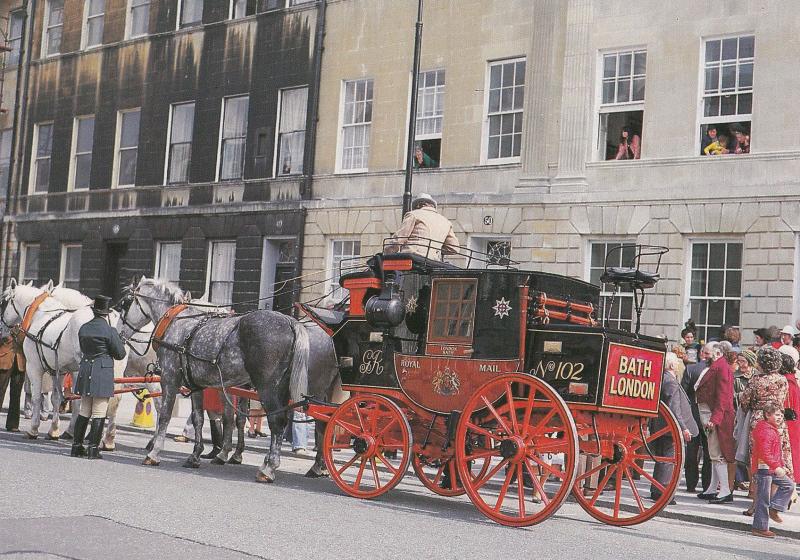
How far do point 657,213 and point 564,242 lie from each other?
76.2 inches

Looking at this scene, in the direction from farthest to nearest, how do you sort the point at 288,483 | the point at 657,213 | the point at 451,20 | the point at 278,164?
the point at 278,164 < the point at 451,20 < the point at 657,213 < the point at 288,483

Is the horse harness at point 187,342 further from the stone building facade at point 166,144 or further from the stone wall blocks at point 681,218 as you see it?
the stone building facade at point 166,144

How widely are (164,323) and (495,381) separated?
17.8 feet

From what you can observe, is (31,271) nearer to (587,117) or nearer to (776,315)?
(587,117)

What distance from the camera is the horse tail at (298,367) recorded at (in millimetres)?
12531

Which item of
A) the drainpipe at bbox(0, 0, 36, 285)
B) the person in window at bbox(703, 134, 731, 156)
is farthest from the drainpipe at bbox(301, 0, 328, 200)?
the drainpipe at bbox(0, 0, 36, 285)

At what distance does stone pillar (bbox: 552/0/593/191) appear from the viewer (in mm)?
21156

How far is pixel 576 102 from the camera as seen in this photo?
2134 centimetres

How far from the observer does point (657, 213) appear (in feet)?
66.0

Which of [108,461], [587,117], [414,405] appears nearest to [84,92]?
[587,117]

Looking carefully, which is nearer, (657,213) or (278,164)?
(657,213)

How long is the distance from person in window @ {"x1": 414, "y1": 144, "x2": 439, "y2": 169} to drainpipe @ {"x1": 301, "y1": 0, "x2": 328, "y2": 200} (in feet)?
9.72

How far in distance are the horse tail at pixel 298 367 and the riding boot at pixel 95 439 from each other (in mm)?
2533

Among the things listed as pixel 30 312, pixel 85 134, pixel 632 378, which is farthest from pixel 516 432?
pixel 85 134
